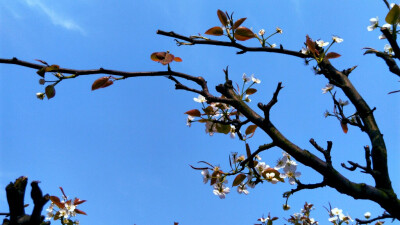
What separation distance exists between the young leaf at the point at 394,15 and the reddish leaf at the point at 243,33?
0.86 meters

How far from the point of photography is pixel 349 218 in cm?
395

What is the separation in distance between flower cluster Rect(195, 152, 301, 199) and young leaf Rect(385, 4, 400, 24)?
1129 millimetres

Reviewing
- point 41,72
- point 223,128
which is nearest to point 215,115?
point 223,128

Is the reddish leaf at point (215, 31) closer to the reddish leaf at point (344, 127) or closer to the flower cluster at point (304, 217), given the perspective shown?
the reddish leaf at point (344, 127)

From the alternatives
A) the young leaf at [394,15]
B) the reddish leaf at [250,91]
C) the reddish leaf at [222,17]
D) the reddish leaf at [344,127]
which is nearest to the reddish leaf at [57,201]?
the reddish leaf at [250,91]

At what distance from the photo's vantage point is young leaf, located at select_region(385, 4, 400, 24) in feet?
6.28

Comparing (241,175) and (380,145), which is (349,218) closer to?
(380,145)

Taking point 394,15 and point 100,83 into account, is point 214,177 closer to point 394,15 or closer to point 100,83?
point 100,83

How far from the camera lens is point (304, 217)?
15.8ft

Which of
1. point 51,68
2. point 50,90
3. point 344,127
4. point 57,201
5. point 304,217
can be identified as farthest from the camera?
point 304,217

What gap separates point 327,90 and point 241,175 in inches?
50.4

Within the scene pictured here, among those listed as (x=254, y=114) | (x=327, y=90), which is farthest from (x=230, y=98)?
(x=327, y=90)

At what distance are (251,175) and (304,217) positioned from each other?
10.3ft

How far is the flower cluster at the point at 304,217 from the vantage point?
482 centimetres
